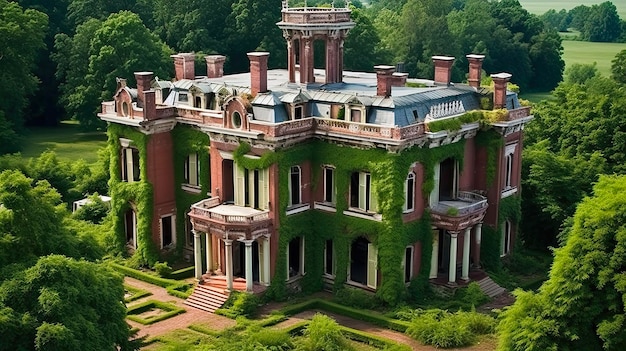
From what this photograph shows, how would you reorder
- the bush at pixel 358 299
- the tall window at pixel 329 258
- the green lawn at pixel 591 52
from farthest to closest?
the green lawn at pixel 591 52
the tall window at pixel 329 258
the bush at pixel 358 299

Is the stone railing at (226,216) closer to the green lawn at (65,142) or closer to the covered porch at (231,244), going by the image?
the covered porch at (231,244)

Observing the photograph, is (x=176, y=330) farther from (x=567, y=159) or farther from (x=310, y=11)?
(x=567, y=159)

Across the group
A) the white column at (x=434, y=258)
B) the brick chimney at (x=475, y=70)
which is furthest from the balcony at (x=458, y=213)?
the brick chimney at (x=475, y=70)

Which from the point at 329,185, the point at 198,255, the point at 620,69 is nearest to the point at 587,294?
the point at 329,185

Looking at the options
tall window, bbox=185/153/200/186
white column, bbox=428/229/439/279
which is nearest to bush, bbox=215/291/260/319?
tall window, bbox=185/153/200/186

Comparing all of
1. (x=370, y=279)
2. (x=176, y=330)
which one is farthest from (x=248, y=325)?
(x=370, y=279)

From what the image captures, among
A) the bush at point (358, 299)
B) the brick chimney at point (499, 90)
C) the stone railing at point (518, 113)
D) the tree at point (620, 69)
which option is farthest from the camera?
the tree at point (620, 69)
